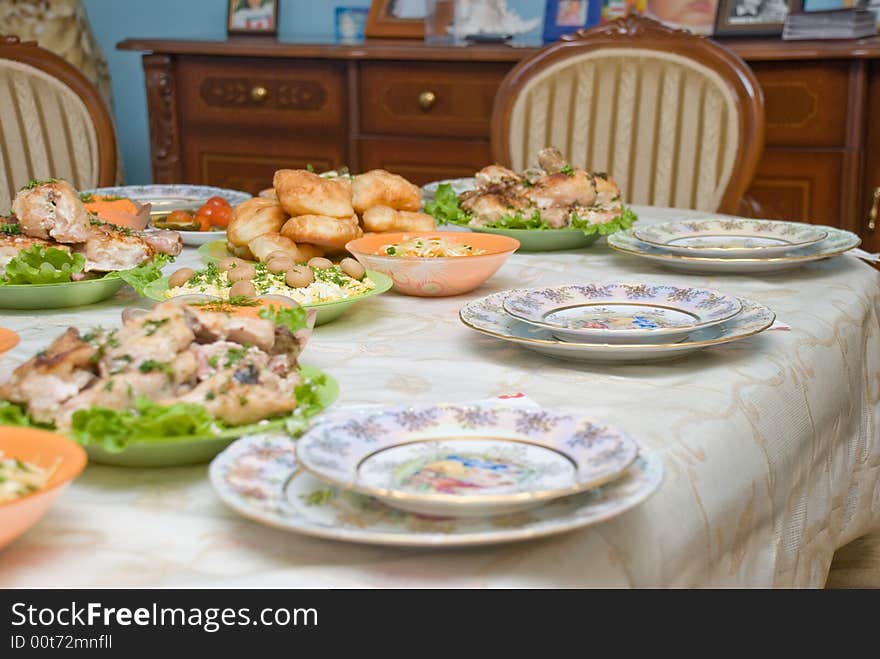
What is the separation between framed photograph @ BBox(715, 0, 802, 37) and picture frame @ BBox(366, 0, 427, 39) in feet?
3.24

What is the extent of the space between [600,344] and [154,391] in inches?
19.0

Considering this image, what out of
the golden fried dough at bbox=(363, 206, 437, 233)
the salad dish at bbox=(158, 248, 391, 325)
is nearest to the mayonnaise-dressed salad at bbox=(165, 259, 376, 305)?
the salad dish at bbox=(158, 248, 391, 325)

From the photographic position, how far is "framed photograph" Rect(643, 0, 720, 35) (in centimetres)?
388

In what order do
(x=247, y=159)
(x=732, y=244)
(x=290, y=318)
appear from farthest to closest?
(x=247, y=159) < (x=732, y=244) < (x=290, y=318)

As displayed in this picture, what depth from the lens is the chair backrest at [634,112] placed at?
107 inches

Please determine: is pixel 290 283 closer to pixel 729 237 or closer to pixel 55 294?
pixel 55 294

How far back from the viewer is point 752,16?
3.79 metres

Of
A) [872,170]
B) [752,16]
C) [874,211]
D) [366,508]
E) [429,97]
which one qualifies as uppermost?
[752,16]

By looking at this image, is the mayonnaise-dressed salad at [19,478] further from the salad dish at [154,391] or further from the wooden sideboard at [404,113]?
the wooden sideboard at [404,113]

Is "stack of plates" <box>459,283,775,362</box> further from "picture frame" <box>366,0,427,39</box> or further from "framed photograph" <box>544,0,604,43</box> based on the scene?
"picture frame" <box>366,0,427,39</box>

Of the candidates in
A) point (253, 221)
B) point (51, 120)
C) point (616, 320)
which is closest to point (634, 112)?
point (51, 120)
